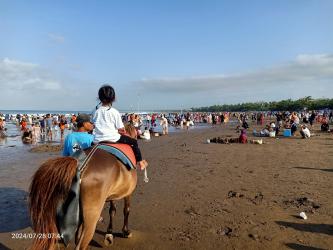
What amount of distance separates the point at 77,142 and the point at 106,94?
3.16ft

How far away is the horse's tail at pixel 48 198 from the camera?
159 inches

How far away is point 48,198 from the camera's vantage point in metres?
4.06

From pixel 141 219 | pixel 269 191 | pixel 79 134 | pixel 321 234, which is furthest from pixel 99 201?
pixel 269 191

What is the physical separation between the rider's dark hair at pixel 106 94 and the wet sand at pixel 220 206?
245cm

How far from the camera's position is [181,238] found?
5582 mm

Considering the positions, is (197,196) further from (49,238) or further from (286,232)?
(49,238)

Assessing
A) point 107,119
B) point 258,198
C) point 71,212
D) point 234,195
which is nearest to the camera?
point 71,212

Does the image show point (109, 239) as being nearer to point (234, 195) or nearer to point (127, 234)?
point (127, 234)

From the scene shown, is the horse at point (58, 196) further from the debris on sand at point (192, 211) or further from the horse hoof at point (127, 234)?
the debris on sand at point (192, 211)

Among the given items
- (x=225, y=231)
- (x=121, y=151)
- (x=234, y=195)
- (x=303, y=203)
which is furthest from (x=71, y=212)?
(x=303, y=203)

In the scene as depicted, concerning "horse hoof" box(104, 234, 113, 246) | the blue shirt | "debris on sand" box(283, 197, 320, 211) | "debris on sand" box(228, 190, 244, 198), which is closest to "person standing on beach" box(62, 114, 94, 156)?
the blue shirt

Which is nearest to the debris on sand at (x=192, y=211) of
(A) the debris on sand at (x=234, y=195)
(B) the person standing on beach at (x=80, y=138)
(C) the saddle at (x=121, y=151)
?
(A) the debris on sand at (x=234, y=195)

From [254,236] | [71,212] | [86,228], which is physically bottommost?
[254,236]

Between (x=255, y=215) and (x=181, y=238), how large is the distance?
184cm
